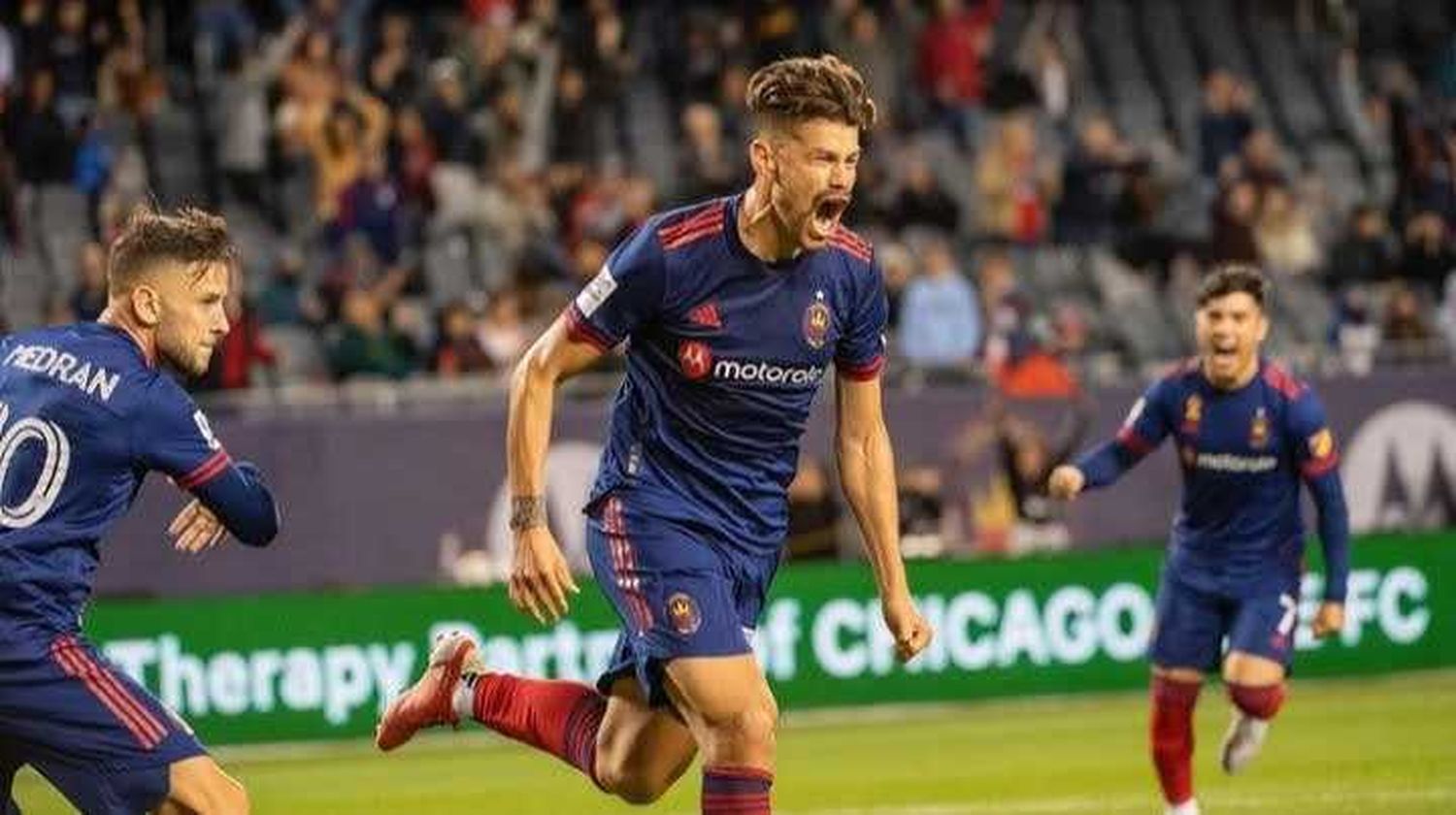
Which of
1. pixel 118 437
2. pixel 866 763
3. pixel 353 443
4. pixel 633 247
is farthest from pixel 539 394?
pixel 353 443

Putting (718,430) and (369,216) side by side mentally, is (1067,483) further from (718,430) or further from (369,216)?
(369,216)

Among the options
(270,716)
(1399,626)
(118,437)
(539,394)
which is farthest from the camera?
(1399,626)

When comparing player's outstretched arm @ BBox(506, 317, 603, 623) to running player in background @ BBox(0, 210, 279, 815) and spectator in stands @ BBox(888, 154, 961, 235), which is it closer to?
running player in background @ BBox(0, 210, 279, 815)

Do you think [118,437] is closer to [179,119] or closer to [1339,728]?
[1339,728]

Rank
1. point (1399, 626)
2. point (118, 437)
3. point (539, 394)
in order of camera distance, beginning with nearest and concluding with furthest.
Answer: point (118, 437), point (539, 394), point (1399, 626)

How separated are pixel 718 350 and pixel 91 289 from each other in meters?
11.5

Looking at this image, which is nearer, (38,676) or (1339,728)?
(38,676)

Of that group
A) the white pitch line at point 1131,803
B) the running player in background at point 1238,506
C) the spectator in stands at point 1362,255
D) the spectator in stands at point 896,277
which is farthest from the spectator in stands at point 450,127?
the running player in background at point 1238,506

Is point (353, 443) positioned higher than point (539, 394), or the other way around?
point (539, 394)

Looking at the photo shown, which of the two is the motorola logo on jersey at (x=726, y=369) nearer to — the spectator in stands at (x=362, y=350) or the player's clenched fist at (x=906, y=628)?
the player's clenched fist at (x=906, y=628)

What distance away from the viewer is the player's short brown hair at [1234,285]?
13.0 m

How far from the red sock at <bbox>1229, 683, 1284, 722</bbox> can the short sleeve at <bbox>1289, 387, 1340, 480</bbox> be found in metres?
0.88

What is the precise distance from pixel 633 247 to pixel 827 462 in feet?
38.8

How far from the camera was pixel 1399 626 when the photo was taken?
20188 millimetres
